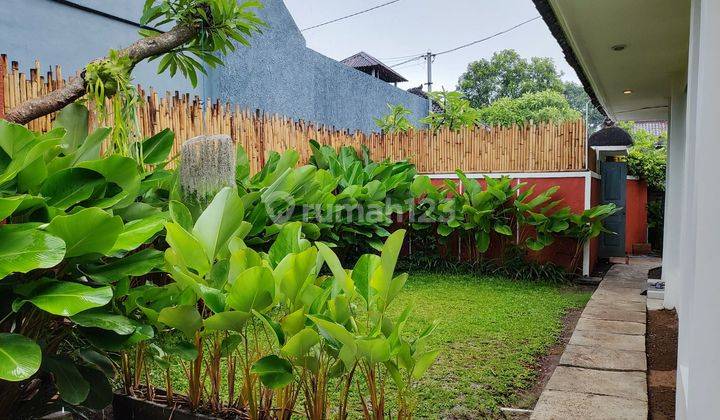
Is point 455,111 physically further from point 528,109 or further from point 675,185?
point 528,109

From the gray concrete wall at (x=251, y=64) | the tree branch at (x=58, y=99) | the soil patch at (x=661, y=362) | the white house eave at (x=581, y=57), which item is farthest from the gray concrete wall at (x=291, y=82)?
the soil patch at (x=661, y=362)

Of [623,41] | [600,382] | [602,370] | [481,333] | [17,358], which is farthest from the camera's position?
[481,333]

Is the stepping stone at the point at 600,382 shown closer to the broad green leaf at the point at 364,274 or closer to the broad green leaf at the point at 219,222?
the broad green leaf at the point at 364,274

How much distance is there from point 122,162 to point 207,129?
3226 mm

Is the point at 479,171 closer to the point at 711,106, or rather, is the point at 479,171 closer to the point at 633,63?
the point at 633,63

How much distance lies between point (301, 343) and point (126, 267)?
2.17 ft

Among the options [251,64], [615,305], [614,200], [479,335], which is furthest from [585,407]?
[251,64]

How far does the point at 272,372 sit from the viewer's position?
1580mm

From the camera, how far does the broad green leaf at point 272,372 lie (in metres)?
1.57

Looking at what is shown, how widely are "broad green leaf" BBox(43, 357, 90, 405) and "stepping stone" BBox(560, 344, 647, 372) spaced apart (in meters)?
2.61

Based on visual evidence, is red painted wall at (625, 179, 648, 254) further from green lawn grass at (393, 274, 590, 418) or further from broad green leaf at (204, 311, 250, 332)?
broad green leaf at (204, 311, 250, 332)

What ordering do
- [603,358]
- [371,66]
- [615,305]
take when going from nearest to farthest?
1. [603,358]
2. [615,305]
3. [371,66]

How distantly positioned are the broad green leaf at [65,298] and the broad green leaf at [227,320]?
0.97 ft

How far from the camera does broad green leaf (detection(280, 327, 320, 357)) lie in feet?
4.92
